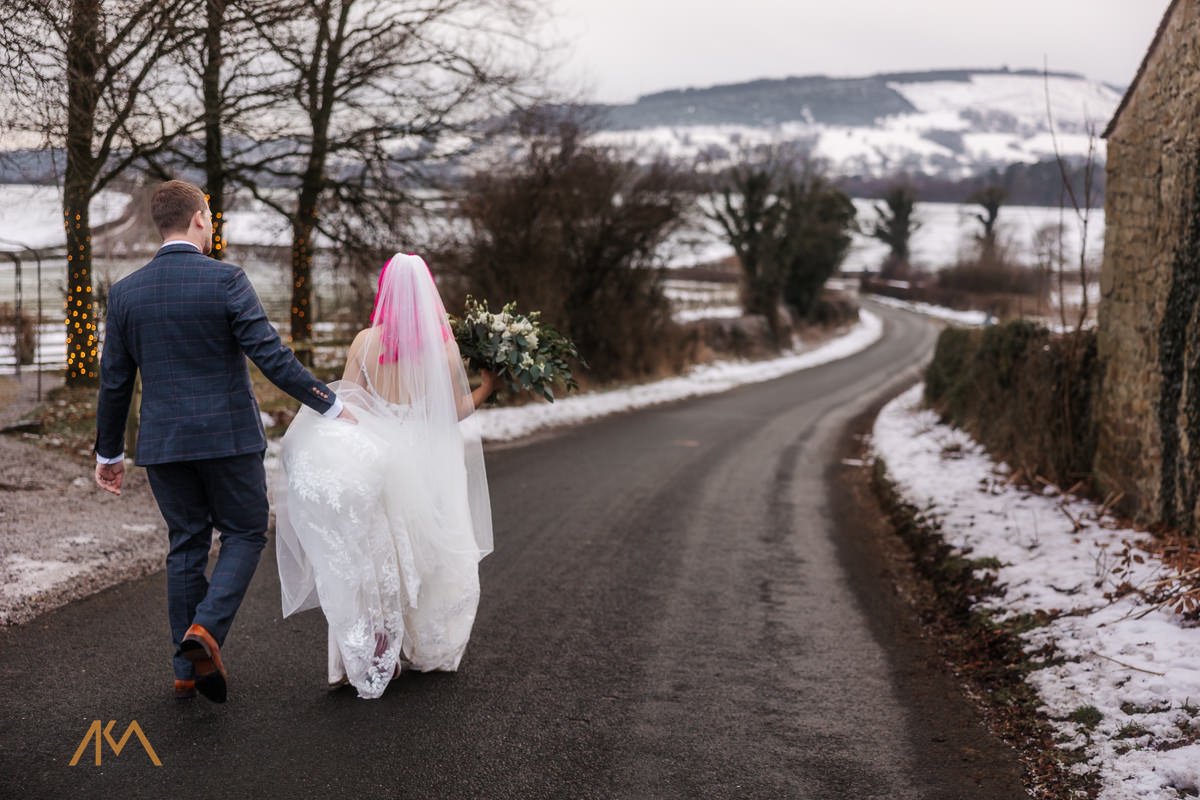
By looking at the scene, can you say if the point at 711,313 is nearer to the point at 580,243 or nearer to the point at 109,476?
the point at 580,243

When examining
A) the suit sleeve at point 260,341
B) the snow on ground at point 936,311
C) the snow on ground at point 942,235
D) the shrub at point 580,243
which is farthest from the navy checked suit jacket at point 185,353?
the snow on ground at point 942,235

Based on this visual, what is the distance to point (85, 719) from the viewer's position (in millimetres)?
4414

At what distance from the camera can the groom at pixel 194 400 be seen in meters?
4.52

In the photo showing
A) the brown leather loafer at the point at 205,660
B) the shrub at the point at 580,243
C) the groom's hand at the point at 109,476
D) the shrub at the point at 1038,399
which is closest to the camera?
the brown leather loafer at the point at 205,660

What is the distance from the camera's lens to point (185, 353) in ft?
15.0

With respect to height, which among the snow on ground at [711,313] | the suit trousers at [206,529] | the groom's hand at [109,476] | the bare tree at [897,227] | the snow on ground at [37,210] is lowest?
the suit trousers at [206,529]

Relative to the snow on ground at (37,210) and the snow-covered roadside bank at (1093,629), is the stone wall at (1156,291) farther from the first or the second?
the snow on ground at (37,210)

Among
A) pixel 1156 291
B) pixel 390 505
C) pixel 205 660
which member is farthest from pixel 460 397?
pixel 1156 291

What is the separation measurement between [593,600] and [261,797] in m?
3.38

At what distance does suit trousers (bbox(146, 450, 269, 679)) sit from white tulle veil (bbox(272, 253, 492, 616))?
0.23m

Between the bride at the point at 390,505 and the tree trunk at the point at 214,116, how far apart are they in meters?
4.44

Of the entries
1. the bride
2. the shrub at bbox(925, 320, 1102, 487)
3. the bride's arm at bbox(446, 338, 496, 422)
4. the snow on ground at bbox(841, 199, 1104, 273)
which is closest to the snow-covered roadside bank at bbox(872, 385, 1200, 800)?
the shrub at bbox(925, 320, 1102, 487)

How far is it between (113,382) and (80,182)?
7.93 metres

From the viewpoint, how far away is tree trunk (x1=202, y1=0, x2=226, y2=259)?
10.9 m
